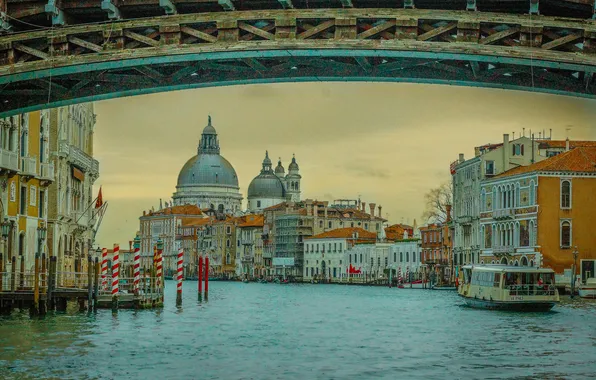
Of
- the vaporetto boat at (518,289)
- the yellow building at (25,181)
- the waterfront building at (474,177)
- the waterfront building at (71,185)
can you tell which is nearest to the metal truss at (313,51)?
the yellow building at (25,181)

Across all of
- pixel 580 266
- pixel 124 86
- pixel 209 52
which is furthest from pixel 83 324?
pixel 580 266

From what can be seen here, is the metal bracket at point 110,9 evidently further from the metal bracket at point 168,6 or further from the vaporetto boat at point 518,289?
the vaporetto boat at point 518,289

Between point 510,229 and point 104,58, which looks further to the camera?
point 510,229

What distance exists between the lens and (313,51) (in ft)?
50.4

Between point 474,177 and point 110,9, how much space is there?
53330 mm

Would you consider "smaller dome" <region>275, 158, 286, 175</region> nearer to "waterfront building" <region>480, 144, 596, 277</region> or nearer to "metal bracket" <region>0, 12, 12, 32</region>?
"waterfront building" <region>480, 144, 596, 277</region>

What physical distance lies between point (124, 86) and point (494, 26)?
5436mm

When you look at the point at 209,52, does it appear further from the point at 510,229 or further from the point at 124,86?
the point at 510,229

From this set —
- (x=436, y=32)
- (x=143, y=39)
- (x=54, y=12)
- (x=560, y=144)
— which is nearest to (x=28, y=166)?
(x=54, y=12)

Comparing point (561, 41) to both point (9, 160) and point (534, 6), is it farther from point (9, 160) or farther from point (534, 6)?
point (9, 160)

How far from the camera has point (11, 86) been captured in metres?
18.1

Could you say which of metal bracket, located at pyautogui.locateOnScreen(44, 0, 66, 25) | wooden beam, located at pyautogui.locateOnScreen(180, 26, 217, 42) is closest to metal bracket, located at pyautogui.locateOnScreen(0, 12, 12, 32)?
metal bracket, located at pyautogui.locateOnScreen(44, 0, 66, 25)

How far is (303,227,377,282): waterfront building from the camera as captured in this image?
359ft

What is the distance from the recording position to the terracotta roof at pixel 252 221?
134000mm
